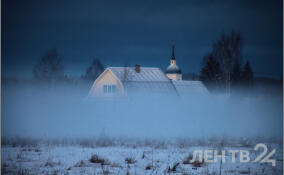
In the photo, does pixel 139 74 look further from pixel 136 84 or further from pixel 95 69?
→ pixel 95 69

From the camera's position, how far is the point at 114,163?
814 cm

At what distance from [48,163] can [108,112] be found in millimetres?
14571

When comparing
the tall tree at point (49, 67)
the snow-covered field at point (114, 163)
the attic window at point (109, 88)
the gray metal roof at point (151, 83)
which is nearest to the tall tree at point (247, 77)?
the gray metal roof at point (151, 83)

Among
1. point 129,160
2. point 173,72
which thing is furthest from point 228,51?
point 129,160

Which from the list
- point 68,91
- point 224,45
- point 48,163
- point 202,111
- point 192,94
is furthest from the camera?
point 68,91

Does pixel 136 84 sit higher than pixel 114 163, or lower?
higher

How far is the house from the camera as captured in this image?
2657cm

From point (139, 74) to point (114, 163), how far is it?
20.8 metres

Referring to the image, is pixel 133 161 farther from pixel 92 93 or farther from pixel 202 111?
pixel 92 93

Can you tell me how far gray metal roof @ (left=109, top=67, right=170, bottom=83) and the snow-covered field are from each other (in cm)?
1626

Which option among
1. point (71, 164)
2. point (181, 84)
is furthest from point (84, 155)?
point (181, 84)

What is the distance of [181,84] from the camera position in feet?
101

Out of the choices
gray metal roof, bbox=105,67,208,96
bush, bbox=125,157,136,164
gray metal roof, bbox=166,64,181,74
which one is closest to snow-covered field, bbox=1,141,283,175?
bush, bbox=125,157,136,164

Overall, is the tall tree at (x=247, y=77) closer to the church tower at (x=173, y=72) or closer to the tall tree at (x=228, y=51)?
the church tower at (x=173, y=72)
